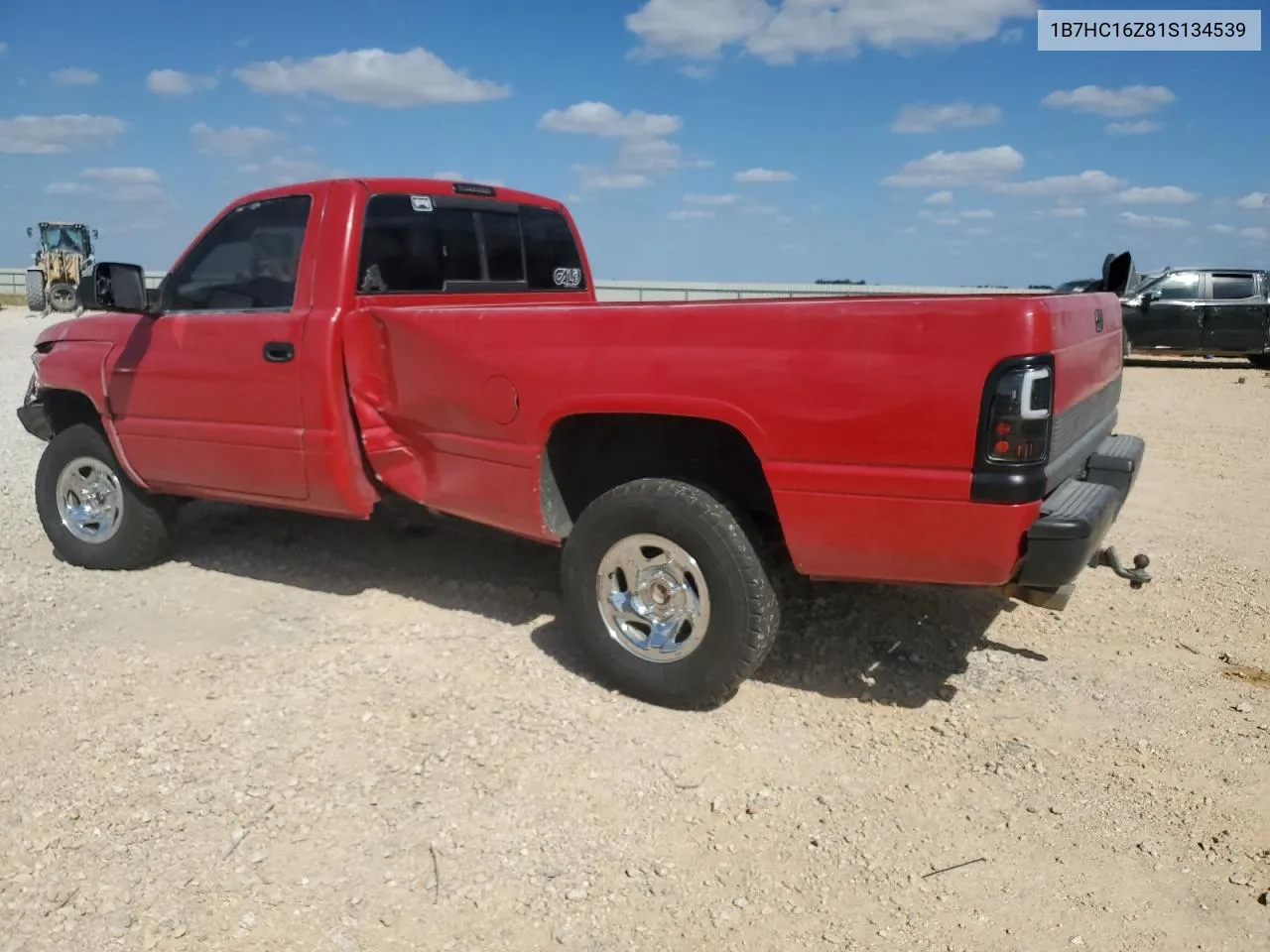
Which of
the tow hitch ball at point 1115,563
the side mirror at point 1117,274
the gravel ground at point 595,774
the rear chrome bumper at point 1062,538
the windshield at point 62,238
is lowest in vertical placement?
the gravel ground at point 595,774

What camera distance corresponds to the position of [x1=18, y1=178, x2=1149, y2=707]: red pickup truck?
3229 mm

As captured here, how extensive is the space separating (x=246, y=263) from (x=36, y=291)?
32.0 metres

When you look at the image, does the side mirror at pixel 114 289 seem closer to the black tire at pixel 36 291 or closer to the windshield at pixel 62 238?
the black tire at pixel 36 291

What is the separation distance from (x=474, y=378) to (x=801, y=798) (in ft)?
6.61

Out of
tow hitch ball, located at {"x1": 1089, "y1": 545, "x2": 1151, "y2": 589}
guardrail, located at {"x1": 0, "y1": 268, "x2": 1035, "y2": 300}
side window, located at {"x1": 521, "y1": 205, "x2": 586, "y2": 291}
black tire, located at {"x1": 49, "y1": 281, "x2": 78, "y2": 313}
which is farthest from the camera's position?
black tire, located at {"x1": 49, "y1": 281, "x2": 78, "y2": 313}

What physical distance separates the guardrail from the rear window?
1.57 metres

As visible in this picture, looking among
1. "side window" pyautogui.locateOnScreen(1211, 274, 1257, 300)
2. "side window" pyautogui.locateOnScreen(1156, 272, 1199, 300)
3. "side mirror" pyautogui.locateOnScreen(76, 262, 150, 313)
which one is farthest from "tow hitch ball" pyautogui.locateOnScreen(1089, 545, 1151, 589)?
"side window" pyautogui.locateOnScreen(1211, 274, 1257, 300)

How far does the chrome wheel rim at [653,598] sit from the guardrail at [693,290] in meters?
3.56

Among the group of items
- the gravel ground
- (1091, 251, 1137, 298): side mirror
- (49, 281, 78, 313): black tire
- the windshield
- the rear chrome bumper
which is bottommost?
the gravel ground

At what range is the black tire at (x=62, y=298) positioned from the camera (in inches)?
1196

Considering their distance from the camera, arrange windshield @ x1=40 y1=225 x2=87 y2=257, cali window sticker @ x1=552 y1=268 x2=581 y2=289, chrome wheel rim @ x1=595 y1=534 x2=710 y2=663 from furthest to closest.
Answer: windshield @ x1=40 y1=225 x2=87 y2=257
cali window sticker @ x1=552 y1=268 x2=581 y2=289
chrome wheel rim @ x1=595 y1=534 x2=710 y2=663

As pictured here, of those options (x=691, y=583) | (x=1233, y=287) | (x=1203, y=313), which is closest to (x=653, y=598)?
(x=691, y=583)

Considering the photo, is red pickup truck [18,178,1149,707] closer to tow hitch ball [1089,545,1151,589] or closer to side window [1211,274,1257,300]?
tow hitch ball [1089,545,1151,589]

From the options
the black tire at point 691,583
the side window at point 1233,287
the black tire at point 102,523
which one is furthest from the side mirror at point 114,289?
the side window at point 1233,287
